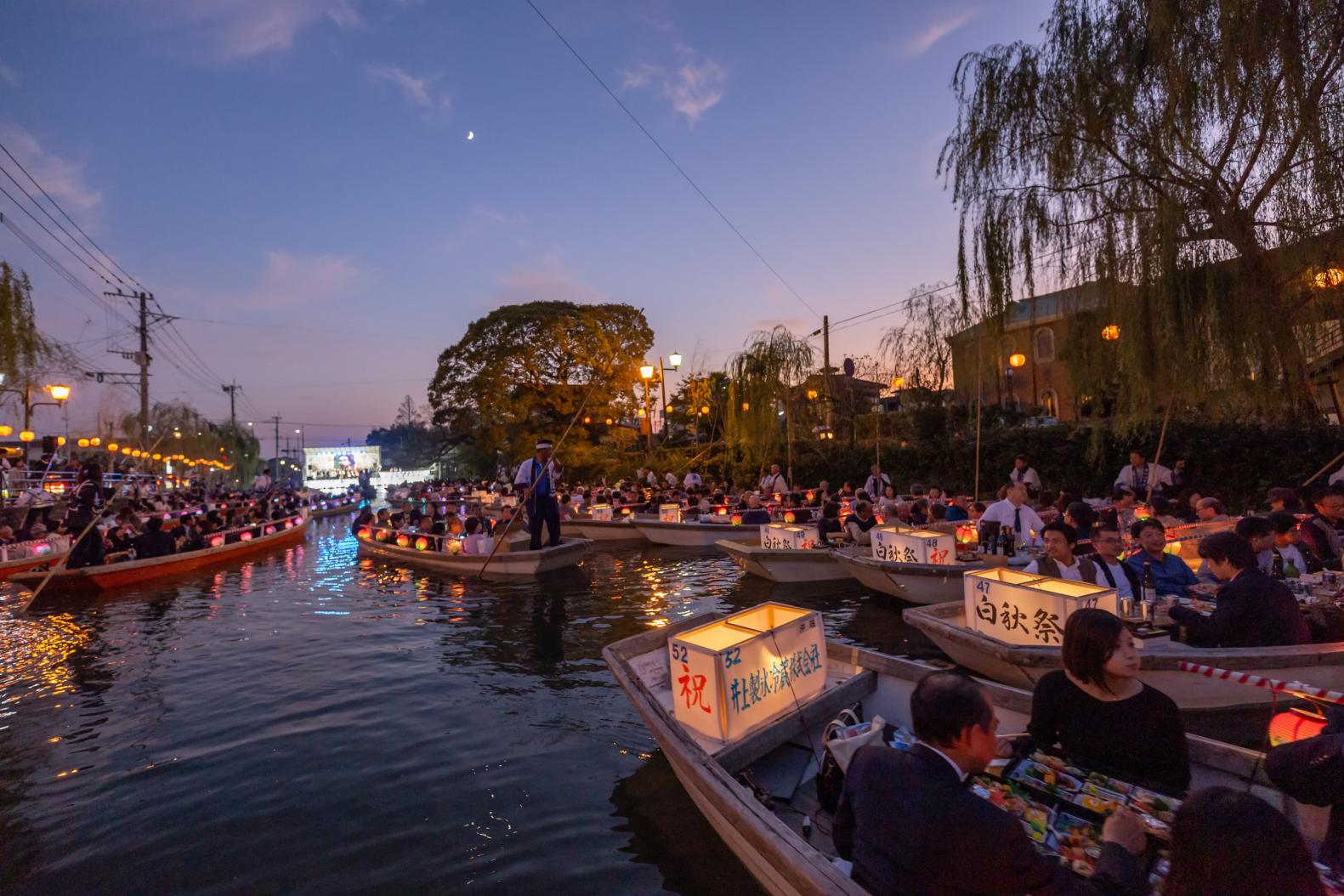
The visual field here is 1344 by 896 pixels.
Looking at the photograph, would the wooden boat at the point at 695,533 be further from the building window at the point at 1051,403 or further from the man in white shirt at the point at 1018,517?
the building window at the point at 1051,403

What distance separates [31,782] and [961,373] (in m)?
23.5

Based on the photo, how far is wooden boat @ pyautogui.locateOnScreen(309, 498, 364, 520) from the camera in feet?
138

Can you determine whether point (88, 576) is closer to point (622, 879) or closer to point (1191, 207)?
point (622, 879)

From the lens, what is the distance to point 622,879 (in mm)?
4355

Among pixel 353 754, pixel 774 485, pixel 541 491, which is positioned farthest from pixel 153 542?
pixel 774 485

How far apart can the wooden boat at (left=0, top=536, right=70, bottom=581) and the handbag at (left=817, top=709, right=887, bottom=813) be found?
19237 mm

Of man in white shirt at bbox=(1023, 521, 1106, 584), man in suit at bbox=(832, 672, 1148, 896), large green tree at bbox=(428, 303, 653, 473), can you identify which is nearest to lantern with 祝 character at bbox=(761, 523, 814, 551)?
man in white shirt at bbox=(1023, 521, 1106, 584)

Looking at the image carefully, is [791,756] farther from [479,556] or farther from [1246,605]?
[479,556]

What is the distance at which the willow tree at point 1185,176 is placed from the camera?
1027 centimetres

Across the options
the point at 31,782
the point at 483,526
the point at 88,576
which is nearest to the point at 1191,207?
the point at 483,526

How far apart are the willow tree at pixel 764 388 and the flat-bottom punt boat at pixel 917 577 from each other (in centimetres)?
1512

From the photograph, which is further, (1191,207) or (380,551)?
(380,551)

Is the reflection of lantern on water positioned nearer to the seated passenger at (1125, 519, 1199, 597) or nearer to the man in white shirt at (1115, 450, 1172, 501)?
the seated passenger at (1125, 519, 1199, 597)

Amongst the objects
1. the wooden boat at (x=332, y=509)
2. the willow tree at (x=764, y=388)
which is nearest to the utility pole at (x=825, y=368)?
the willow tree at (x=764, y=388)
